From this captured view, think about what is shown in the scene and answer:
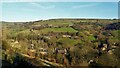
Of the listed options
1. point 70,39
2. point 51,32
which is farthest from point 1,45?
point 51,32

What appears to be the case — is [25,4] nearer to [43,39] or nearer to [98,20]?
[43,39]

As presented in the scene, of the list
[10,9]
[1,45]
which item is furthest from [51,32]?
[1,45]

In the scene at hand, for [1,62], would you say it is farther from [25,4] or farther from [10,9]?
[25,4]

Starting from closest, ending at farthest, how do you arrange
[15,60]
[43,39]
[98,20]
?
1. [15,60]
2. [43,39]
3. [98,20]

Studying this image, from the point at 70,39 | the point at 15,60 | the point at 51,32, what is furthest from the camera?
Result: the point at 51,32

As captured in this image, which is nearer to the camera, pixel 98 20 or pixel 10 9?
pixel 10 9

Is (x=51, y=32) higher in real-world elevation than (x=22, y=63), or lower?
lower

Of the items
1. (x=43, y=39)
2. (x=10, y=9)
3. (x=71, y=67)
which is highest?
(x=10, y=9)

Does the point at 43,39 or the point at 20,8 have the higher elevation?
Result: the point at 20,8

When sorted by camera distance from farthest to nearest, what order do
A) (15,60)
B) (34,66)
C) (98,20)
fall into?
1. (98,20)
2. (15,60)
3. (34,66)
